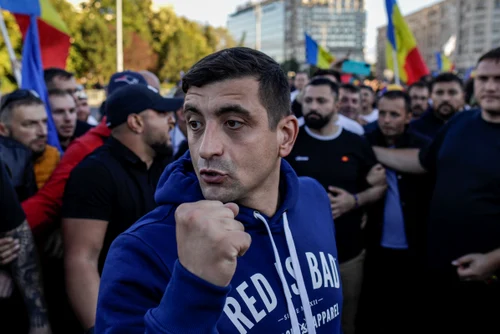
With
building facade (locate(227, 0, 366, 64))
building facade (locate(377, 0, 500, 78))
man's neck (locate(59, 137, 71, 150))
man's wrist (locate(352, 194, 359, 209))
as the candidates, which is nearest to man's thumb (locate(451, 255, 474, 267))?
man's wrist (locate(352, 194, 359, 209))

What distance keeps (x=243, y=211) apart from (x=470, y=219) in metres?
1.95

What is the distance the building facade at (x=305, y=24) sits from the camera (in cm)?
14250

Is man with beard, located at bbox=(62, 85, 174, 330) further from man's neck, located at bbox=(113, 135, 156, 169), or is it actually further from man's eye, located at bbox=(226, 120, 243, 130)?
man's eye, located at bbox=(226, 120, 243, 130)

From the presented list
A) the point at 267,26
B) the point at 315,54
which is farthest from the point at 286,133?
the point at 267,26

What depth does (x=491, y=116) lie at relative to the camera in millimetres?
2965

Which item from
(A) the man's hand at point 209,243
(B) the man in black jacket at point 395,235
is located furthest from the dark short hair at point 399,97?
(A) the man's hand at point 209,243

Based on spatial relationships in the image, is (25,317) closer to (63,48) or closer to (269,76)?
(269,76)

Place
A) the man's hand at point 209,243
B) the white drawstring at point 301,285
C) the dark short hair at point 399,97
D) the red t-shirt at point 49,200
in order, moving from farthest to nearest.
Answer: the dark short hair at point 399,97
the red t-shirt at point 49,200
the white drawstring at point 301,285
the man's hand at point 209,243

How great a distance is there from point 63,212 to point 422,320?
3.73m

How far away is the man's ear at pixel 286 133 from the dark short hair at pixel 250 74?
3 centimetres

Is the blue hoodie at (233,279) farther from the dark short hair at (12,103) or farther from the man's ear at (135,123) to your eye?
the dark short hair at (12,103)

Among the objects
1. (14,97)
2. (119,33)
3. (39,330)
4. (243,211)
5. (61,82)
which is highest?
(119,33)

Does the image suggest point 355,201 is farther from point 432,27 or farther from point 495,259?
point 432,27

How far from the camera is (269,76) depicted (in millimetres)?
1516
